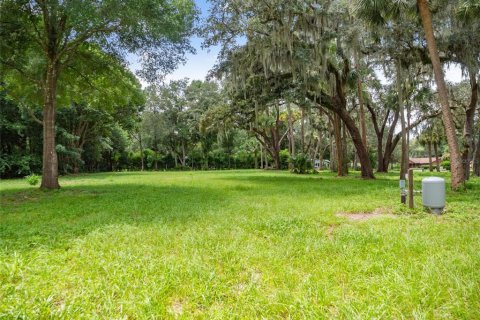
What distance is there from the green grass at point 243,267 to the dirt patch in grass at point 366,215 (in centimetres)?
27

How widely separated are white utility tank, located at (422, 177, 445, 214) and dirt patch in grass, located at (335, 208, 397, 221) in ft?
2.47

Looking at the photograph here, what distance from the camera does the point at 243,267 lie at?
Result: 322 centimetres

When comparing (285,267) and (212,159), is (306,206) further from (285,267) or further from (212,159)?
(212,159)

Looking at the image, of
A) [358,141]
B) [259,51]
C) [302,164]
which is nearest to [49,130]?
[259,51]

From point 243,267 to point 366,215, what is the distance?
12.5 feet

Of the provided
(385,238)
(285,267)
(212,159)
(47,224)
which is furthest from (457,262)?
A: (212,159)

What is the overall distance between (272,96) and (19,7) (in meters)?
10.5

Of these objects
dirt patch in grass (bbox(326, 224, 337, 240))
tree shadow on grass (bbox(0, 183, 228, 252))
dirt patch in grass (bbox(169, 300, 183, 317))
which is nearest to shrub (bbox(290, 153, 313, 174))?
tree shadow on grass (bbox(0, 183, 228, 252))

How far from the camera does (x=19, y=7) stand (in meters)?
10.4

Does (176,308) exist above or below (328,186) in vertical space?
below

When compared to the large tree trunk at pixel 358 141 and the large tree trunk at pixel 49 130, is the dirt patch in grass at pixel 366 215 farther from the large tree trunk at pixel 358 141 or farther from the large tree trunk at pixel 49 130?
the large tree trunk at pixel 49 130

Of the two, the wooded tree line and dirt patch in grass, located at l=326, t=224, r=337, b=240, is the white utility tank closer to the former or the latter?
dirt patch in grass, located at l=326, t=224, r=337, b=240

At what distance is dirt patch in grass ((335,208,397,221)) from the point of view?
19.0 feet

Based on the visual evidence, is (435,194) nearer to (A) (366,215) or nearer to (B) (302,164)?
(A) (366,215)
